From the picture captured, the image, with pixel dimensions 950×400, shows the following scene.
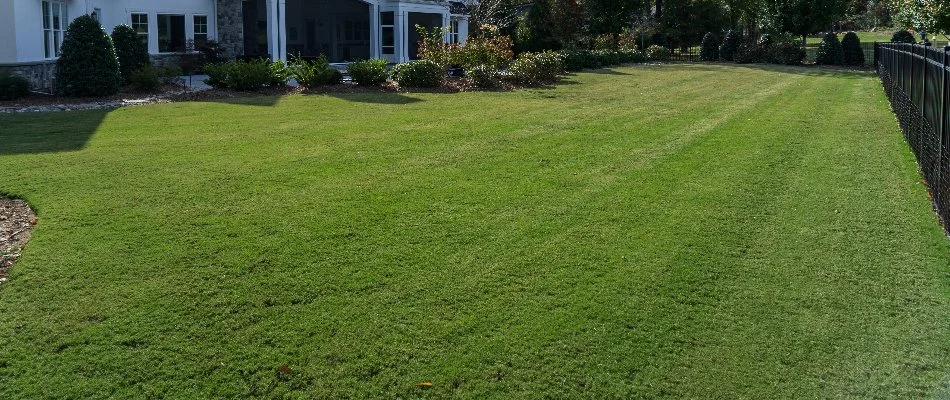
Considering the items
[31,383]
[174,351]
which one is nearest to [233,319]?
[174,351]

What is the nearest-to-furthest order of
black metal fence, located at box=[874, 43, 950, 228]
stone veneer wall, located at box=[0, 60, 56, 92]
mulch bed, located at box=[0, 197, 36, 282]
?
mulch bed, located at box=[0, 197, 36, 282] → black metal fence, located at box=[874, 43, 950, 228] → stone veneer wall, located at box=[0, 60, 56, 92]

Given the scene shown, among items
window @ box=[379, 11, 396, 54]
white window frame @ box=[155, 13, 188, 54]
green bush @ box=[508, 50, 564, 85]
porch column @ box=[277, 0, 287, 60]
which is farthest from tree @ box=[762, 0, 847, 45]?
white window frame @ box=[155, 13, 188, 54]

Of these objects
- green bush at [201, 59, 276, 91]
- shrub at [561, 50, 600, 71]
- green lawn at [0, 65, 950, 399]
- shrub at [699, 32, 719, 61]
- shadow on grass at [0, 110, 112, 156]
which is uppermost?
shrub at [699, 32, 719, 61]

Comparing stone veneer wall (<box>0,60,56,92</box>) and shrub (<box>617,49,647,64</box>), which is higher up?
shrub (<box>617,49,647,64</box>)

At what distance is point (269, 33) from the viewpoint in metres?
25.1

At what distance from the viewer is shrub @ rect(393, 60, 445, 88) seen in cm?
2030

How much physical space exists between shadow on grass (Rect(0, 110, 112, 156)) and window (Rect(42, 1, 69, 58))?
5803 mm

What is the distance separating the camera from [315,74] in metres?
19.6

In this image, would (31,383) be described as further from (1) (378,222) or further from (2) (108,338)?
(1) (378,222)

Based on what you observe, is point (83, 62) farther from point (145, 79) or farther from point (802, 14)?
point (802, 14)

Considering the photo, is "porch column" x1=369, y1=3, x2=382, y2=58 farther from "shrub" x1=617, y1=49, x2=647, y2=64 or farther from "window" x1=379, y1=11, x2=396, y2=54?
"shrub" x1=617, y1=49, x2=647, y2=64

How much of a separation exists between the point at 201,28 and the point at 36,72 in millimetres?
8780

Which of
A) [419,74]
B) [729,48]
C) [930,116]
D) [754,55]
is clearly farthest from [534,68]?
[729,48]

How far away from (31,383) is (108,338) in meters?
0.54
